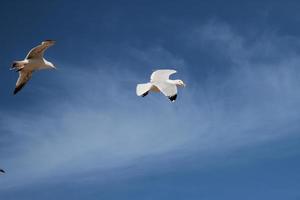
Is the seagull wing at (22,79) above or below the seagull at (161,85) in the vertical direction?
above

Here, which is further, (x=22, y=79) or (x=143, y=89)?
(x=22, y=79)

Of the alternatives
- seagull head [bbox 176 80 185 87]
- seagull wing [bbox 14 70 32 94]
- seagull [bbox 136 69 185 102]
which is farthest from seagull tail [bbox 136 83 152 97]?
seagull wing [bbox 14 70 32 94]

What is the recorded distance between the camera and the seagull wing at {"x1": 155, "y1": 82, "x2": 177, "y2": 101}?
26.4 metres

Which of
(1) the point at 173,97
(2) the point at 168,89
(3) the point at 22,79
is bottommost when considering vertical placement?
(1) the point at 173,97

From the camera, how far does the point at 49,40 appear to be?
29344 millimetres

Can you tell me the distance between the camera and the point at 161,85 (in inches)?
1104

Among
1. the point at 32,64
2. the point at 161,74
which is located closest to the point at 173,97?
the point at 161,74

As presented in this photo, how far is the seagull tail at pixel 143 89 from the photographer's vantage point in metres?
26.6

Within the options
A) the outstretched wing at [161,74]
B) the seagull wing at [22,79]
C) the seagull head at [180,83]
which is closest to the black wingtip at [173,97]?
the outstretched wing at [161,74]

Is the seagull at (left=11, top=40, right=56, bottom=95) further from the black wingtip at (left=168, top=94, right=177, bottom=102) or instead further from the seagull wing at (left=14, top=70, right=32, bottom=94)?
the black wingtip at (left=168, top=94, right=177, bottom=102)

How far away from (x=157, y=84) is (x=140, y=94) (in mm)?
1982

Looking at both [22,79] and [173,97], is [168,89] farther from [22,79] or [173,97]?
[22,79]

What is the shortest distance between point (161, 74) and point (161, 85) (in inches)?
63.5

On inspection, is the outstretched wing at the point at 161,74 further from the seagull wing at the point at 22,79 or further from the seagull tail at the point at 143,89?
the seagull wing at the point at 22,79
